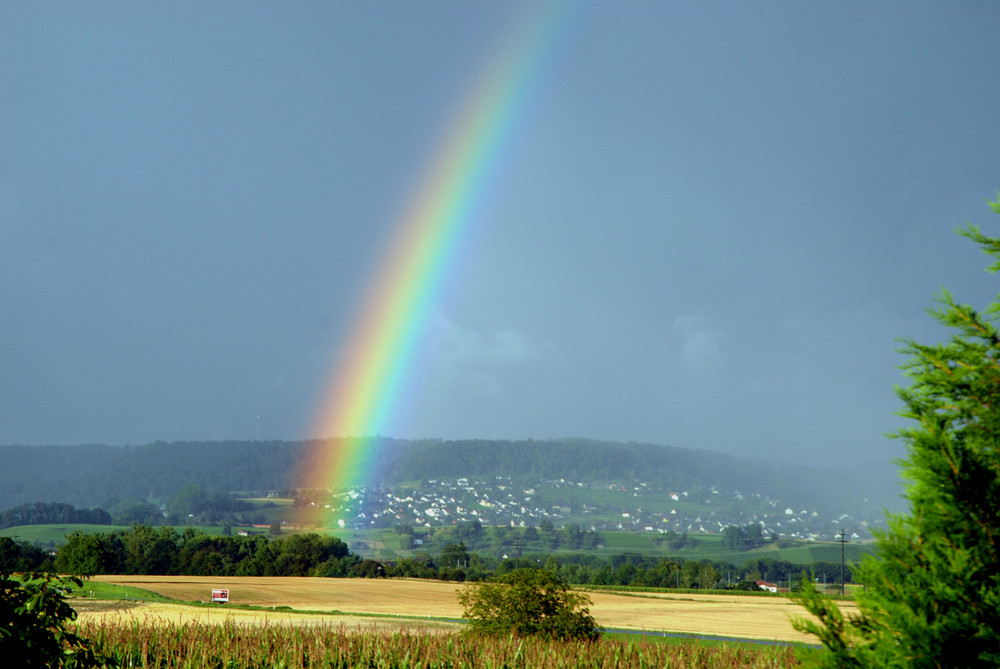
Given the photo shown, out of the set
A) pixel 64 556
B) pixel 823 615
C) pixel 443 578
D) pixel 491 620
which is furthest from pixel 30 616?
pixel 443 578

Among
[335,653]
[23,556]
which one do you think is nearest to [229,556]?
[23,556]

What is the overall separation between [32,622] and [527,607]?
70.1 feet

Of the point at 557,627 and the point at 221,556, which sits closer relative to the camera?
the point at 557,627

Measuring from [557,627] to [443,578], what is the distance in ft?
374

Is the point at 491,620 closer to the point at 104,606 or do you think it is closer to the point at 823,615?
the point at 823,615

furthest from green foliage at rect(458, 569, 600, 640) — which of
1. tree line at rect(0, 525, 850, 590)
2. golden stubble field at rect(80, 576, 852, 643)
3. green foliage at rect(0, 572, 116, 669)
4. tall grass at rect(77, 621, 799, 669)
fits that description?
tree line at rect(0, 525, 850, 590)

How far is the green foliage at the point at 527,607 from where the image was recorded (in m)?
27.5

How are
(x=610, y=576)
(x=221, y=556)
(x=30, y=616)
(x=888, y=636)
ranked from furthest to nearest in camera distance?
1. (x=610, y=576)
2. (x=221, y=556)
3. (x=30, y=616)
4. (x=888, y=636)

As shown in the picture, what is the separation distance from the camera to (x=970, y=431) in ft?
19.1

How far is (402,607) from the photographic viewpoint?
81438 mm

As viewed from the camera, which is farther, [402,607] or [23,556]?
[23,556]

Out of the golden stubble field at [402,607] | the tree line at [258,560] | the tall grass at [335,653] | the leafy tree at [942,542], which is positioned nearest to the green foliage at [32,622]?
the leafy tree at [942,542]

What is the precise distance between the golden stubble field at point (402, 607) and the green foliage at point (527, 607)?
24.7m

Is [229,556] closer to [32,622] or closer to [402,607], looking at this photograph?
[402,607]
